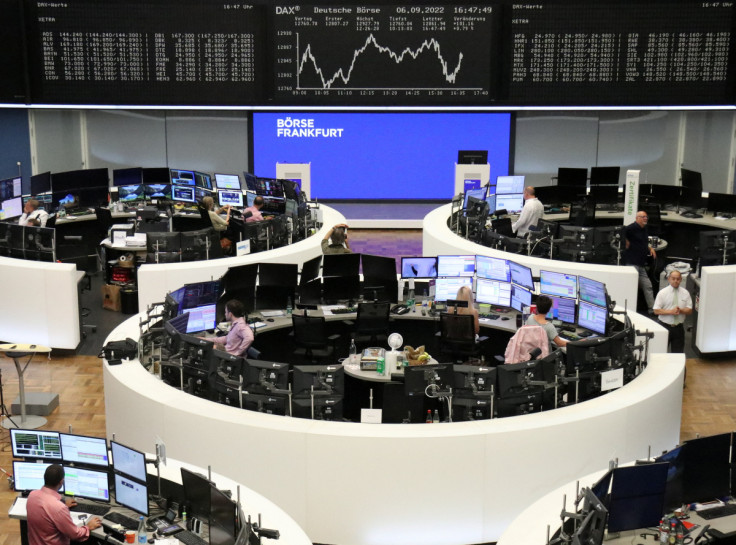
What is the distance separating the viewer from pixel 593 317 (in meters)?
9.91

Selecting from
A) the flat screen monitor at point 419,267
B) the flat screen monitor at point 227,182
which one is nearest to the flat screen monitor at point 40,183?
the flat screen monitor at point 227,182

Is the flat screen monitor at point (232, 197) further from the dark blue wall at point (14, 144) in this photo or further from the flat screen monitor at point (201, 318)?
the flat screen monitor at point (201, 318)

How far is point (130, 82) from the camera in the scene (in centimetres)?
1658

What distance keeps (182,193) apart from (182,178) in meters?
0.26

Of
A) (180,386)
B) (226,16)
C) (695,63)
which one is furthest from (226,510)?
(695,63)

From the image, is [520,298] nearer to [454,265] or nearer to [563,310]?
[563,310]

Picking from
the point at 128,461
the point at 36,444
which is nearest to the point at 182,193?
the point at 36,444

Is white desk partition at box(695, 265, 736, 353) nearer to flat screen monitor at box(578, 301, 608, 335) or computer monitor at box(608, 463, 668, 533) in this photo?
flat screen monitor at box(578, 301, 608, 335)

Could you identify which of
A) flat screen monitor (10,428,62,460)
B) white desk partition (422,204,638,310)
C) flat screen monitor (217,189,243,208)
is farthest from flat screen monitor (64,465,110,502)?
flat screen monitor (217,189,243,208)

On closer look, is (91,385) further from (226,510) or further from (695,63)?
(695,63)

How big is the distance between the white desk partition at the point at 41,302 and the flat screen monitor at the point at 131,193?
14.3 ft

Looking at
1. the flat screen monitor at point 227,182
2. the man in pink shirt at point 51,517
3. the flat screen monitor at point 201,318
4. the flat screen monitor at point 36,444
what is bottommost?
the man in pink shirt at point 51,517

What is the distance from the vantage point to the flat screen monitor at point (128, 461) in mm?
6625

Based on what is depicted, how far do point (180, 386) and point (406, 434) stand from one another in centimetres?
231
